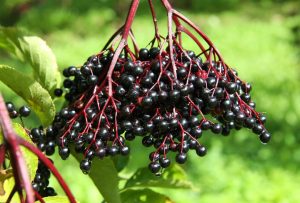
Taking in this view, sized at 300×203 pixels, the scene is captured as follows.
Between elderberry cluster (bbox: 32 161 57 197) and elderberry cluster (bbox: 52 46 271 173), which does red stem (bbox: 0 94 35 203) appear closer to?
elderberry cluster (bbox: 52 46 271 173)

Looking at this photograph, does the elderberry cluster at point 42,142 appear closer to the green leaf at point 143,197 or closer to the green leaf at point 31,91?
the green leaf at point 31,91

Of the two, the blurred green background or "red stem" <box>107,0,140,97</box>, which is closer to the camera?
"red stem" <box>107,0,140,97</box>

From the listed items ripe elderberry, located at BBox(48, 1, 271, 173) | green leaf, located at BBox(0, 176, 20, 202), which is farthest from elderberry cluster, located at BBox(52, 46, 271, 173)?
green leaf, located at BBox(0, 176, 20, 202)

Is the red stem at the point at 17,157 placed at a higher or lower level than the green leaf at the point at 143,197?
lower

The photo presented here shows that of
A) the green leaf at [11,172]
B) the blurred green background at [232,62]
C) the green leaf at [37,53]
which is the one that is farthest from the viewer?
the blurred green background at [232,62]

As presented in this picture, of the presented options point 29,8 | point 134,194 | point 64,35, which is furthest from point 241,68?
point 134,194

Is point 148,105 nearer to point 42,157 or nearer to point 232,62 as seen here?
point 42,157

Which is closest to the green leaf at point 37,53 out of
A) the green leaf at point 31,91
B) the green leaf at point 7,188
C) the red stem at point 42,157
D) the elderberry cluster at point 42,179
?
the green leaf at point 31,91
